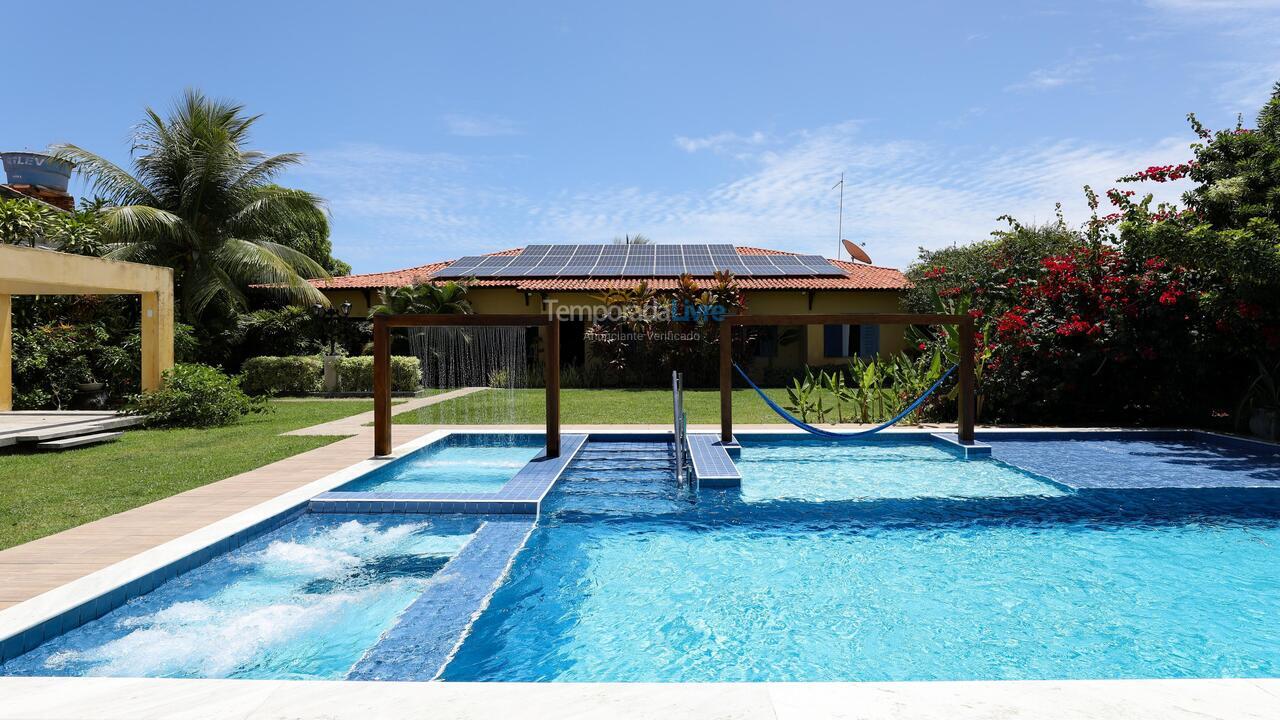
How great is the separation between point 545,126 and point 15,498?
15.1 meters

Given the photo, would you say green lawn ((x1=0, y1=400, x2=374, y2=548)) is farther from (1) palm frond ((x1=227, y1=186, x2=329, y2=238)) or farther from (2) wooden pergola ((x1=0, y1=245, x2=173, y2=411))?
(1) palm frond ((x1=227, y1=186, x2=329, y2=238))

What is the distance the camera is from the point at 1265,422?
1026 centimetres

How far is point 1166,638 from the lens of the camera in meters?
4.27

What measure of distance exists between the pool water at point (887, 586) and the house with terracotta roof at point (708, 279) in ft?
48.6

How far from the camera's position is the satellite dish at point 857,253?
3161 centimetres

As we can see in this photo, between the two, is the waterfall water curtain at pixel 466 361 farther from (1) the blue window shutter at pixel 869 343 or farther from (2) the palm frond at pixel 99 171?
(1) the blue window shutter at pixel 869 343

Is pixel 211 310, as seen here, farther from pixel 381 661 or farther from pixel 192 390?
pixel 381 661

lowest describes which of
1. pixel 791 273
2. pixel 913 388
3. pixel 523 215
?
pixel 913 388

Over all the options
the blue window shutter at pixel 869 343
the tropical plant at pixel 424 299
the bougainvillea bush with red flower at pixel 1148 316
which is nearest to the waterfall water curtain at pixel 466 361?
the tropical plant at pixel 424 299

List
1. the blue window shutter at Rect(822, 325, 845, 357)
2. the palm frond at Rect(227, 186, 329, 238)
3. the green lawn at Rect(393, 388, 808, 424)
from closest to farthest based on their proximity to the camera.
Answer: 1. the green lawn at Rect(393, 388, 808, 424)
2. the palm frond at Rect(227, 186, 329, 238)
3. the blue window shutter at Rect(822, 325, 845, 357)

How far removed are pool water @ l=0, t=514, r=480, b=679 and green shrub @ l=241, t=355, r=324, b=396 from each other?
14.1 metres

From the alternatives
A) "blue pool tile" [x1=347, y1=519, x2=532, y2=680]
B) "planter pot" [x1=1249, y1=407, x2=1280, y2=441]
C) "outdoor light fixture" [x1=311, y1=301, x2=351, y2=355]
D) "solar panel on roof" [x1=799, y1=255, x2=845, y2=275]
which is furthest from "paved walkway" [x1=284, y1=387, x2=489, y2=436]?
"planter pot" [x1=1249, y1=407, x2=1280, y2=441]

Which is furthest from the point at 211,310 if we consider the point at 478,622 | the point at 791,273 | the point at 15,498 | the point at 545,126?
the point at 478,622

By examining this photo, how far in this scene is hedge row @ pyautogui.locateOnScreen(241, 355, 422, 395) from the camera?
18.7 meters
